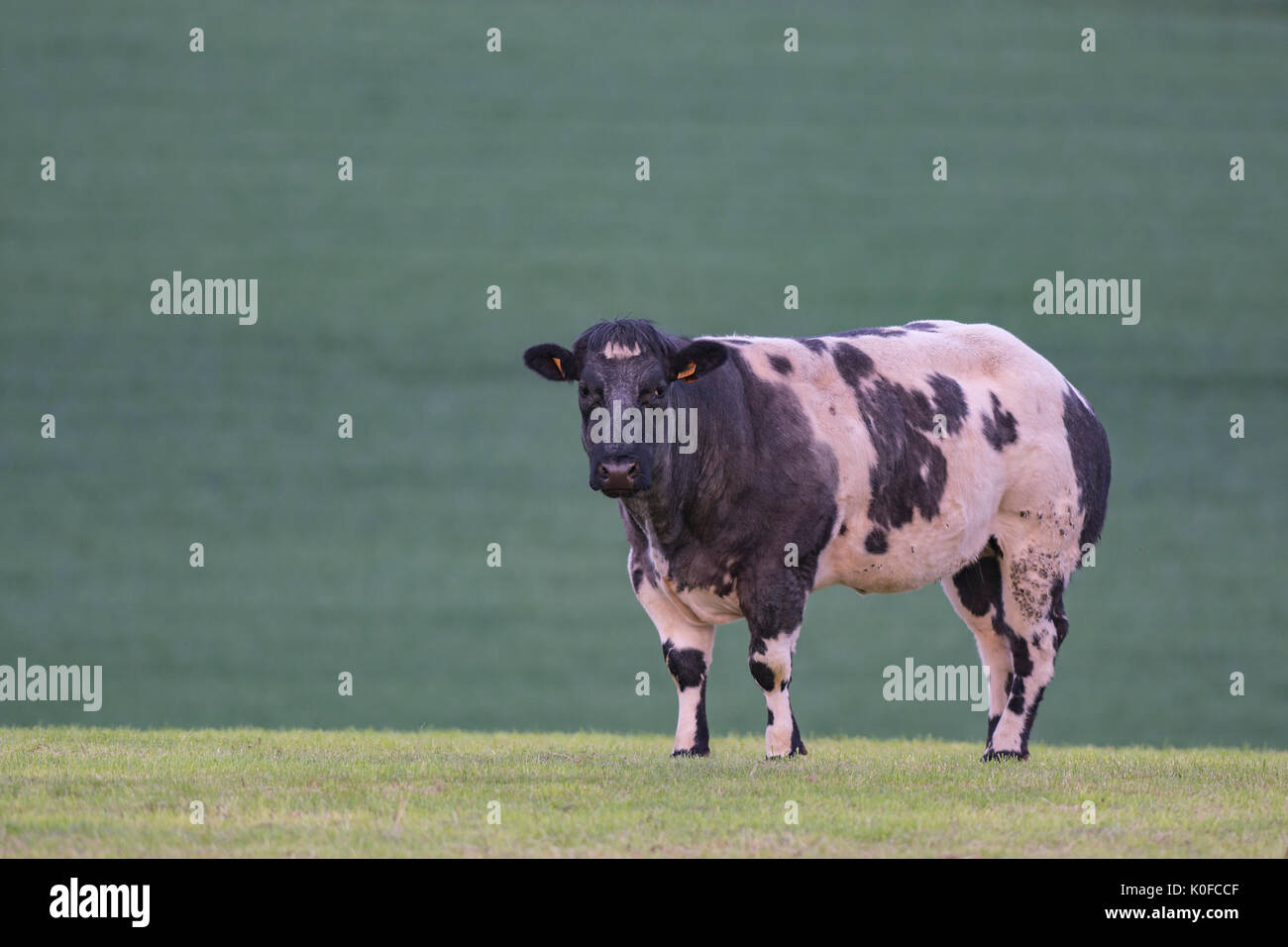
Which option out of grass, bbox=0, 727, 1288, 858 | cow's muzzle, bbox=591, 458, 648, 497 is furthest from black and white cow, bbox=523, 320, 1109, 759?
grass, bbox=0, 727, 1288, 858

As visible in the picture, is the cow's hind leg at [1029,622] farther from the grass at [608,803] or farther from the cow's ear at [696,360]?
the cow's ear at [696,360]

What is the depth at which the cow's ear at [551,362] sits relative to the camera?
9500mm

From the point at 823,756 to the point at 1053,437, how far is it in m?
2.60

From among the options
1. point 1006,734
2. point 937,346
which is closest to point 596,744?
point 1006,734

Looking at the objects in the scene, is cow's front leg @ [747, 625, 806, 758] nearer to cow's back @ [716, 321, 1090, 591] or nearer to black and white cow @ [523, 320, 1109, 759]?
black and white cow @ [523, 320, 1109, 759]

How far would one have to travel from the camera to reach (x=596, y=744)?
11.6m

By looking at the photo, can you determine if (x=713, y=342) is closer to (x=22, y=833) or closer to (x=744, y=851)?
(x=744, y=851)

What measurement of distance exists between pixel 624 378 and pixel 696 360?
1.65ft

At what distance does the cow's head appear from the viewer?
8859 mm

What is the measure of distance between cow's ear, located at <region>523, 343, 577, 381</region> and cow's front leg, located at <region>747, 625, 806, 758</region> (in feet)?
6.07

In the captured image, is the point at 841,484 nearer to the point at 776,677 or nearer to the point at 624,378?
the point at 776,677

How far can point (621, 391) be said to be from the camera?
29.7 feet

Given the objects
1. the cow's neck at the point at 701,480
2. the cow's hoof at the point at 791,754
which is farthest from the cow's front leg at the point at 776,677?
the cow's neck at the point at 701,480

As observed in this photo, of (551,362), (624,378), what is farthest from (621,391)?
(551,362)
